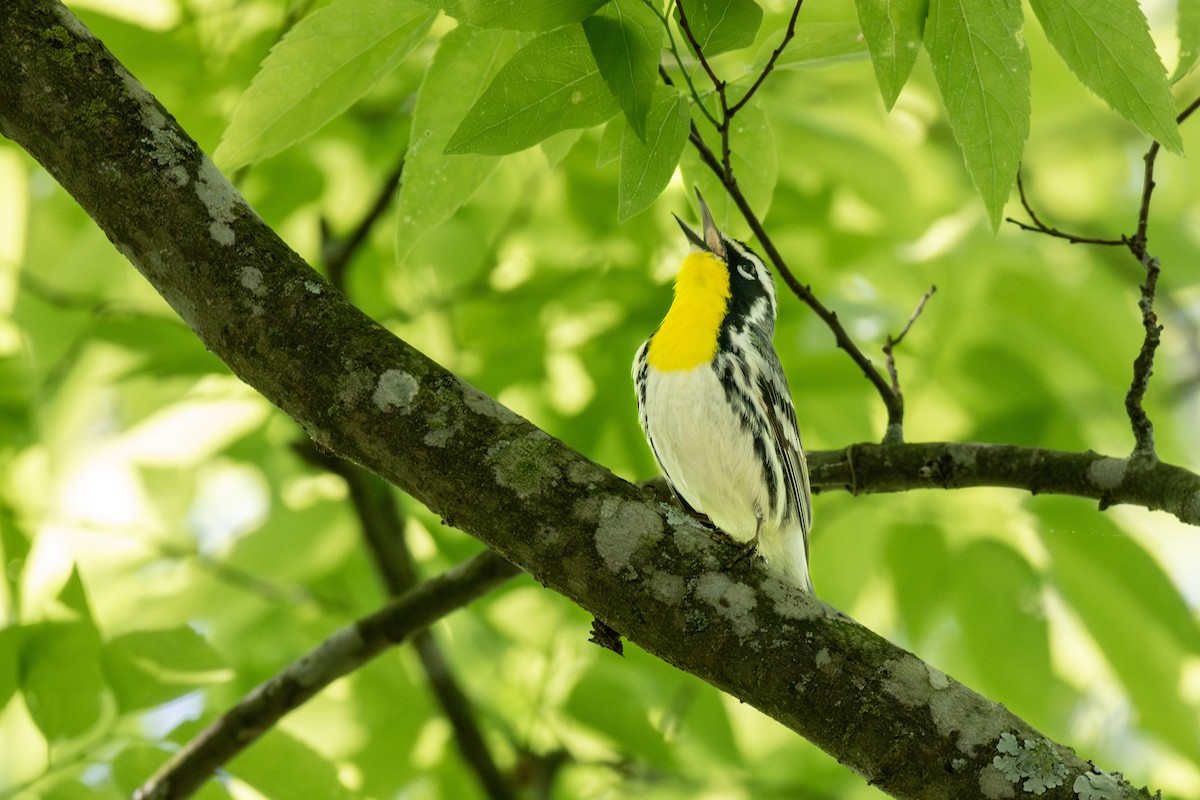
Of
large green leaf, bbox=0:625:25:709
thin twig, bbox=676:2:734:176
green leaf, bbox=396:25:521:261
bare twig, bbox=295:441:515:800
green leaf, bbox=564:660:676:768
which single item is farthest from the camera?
bare twig, bbox=295:441:515:800

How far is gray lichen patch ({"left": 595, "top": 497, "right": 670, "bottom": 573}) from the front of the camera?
184 cm

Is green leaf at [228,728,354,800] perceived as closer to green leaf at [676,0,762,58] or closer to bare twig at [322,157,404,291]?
bare twig at [322,157,404,291]

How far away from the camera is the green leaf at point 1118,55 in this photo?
1.74 m

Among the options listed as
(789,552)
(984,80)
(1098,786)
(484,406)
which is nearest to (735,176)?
(984,80)

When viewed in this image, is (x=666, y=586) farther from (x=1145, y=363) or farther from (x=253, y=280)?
(x=1145, y=363)

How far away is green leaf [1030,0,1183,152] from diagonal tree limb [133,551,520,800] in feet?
5.91

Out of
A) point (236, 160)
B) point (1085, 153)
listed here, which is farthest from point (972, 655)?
point (1085, 153)

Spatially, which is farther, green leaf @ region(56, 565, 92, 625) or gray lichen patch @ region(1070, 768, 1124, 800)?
green leaf @ region(56, 565, 92, 625)

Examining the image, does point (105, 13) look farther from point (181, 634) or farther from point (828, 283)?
point (828, 283)

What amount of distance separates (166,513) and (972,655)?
2707 millimetres

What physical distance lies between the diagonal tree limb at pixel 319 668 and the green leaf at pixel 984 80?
5.29ft

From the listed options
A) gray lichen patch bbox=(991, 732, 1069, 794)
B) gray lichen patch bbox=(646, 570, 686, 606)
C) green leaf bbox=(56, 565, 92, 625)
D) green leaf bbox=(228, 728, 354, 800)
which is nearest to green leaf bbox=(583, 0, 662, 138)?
gray lichen patch bbox=(646, 570, 686, 606)

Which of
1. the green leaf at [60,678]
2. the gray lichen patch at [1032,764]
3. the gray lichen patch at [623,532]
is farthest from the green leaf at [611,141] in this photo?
the green leaf at [60,678]

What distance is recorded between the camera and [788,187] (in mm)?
4098
